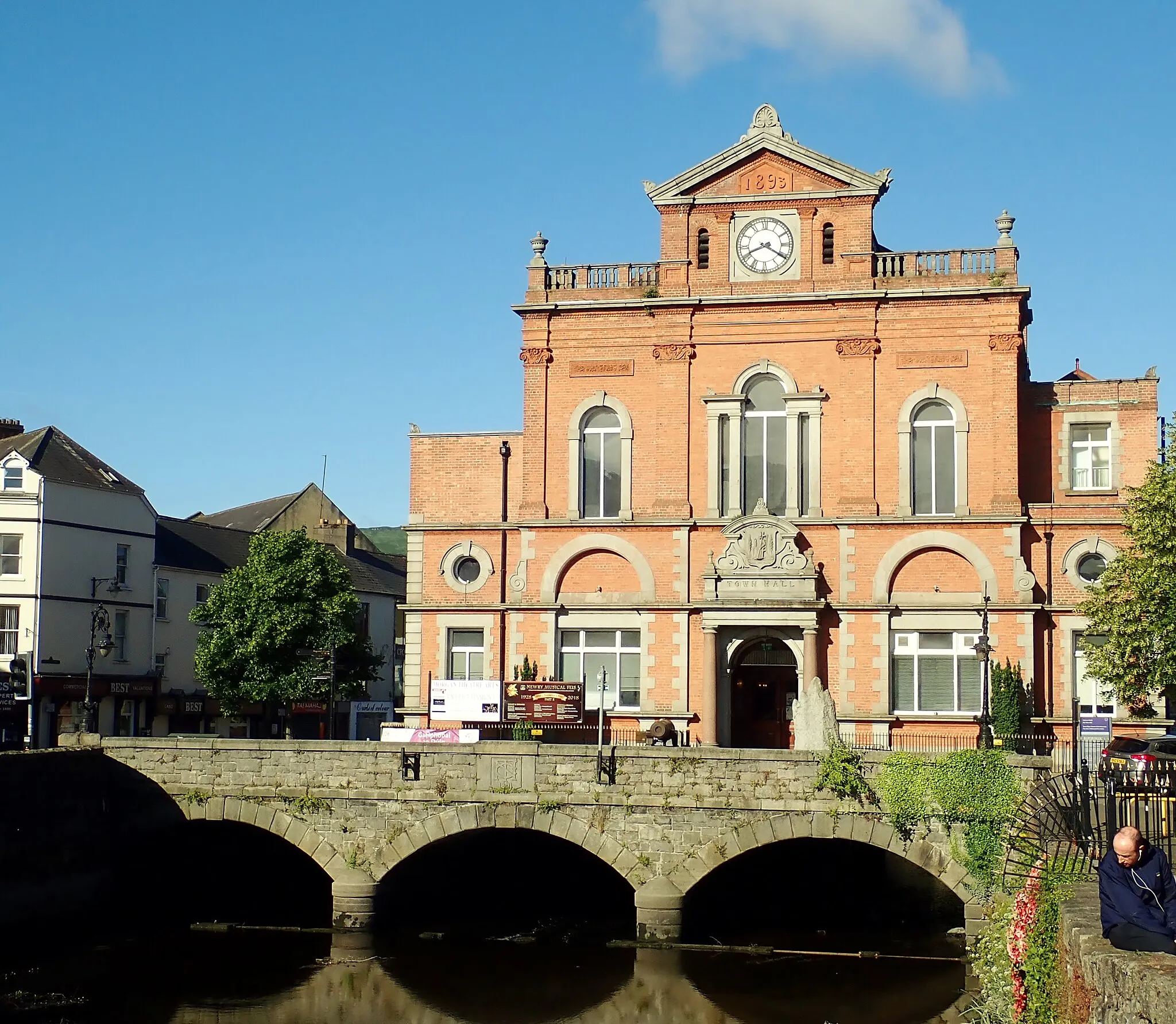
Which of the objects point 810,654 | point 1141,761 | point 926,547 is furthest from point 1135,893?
point 926,547

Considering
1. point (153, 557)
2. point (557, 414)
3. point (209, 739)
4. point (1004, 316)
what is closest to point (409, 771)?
point (209, 739)

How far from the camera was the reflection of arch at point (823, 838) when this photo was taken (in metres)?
28.0

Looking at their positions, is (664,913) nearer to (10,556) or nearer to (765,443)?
(765,443)

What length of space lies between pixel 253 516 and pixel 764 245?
44.8m

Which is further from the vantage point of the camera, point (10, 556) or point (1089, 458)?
point (10, 556)

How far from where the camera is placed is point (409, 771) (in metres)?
30.8

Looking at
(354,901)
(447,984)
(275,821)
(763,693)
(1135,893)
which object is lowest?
(447,984)

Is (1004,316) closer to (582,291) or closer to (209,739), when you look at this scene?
(582,291)

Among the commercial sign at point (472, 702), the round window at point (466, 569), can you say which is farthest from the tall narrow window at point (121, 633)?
the commercial sign at point (472, 702)

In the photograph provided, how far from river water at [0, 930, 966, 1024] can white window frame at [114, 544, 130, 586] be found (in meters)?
29.3

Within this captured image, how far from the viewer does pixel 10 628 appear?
2067 inches

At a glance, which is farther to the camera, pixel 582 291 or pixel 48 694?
pixel 48 694

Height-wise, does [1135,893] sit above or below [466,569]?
below

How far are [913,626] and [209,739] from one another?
18.0m
